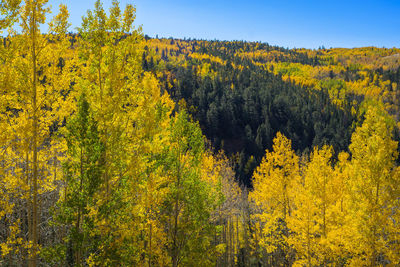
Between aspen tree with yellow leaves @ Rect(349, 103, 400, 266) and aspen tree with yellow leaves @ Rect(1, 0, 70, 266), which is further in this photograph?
aspen tree with yellow leaves @ Rect(349, 103, 400, 266)

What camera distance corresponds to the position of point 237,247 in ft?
96.9

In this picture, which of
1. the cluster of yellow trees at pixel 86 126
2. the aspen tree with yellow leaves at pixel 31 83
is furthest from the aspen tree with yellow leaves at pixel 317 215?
the aspen tree with yellow leaves at pixel 31 83

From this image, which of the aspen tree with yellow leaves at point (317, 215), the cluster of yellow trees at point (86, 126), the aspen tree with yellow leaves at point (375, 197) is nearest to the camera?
the cluster of yellow trees at point (86, 126)

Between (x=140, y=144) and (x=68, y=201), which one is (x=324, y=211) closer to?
(x=140, y=144)

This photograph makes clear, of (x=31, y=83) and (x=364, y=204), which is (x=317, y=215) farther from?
(x=31, y=83)

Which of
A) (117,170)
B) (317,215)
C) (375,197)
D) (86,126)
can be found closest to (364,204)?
(375,197)

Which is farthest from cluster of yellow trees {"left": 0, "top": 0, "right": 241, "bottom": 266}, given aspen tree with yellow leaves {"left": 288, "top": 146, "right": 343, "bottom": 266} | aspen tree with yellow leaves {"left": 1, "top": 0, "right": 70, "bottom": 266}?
aspen tree with yellow leaves {"left": 288, "top": 146, "right": 343, "bottom": 266}

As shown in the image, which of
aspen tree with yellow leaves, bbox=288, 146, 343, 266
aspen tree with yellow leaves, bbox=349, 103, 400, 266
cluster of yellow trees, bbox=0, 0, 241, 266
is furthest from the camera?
aspen tree with yellow leaves, bbox=288, 146, 343, 266

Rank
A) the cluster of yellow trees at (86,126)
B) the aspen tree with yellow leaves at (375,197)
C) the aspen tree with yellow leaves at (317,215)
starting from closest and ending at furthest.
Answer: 1. the cluster of yellow trees at (86,126)
2. the aspen tree with yellow leaves at (375,197)
3. the aspen tree with yellow leaves at (317,215)

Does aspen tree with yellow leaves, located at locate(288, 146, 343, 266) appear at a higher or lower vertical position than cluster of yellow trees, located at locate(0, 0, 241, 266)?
lower

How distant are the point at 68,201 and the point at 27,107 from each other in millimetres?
3133

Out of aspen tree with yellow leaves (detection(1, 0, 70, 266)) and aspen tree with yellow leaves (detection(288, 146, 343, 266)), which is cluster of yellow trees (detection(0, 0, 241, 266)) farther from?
aspen tree with yellow leaves (detection(288, 146, 343, 266))

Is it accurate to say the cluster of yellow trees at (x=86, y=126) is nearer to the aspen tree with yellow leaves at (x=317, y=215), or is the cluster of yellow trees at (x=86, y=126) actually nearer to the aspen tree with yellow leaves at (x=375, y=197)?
the aspen tree with yellow leaves at (x=375, y=197)

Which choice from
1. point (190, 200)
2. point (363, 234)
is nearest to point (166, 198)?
point (190, 200)
